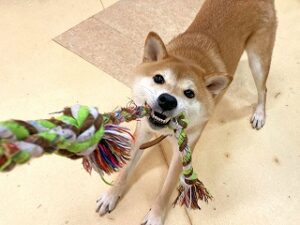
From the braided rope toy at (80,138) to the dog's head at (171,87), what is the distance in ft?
0.14

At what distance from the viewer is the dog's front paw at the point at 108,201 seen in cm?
141

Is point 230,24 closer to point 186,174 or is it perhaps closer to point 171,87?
point 171,87

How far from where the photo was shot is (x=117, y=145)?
0.90 meters

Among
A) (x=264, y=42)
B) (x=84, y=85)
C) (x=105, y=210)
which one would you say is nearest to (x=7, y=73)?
(x=84, y=85)

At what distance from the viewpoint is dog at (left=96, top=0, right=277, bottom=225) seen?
1123mm

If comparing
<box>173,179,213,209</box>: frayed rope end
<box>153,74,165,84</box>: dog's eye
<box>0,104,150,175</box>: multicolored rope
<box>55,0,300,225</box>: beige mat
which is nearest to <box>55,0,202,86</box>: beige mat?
<box>55,0,300,225</box>: beige mat

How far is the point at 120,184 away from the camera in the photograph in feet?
4.74

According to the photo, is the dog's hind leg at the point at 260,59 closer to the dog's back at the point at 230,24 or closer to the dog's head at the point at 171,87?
the dog's back at the point at 230,24

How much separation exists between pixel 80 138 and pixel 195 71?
22.3 inches

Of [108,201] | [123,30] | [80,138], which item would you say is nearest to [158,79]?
[80,138]

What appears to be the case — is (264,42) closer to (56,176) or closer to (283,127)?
(283,127)

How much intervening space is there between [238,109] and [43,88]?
997 mm

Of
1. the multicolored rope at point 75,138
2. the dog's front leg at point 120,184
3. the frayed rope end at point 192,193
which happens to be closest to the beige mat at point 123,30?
the dog's front leg at point 120,184

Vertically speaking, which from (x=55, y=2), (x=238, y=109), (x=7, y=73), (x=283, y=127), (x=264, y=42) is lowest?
(x=283, y=127)
